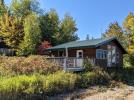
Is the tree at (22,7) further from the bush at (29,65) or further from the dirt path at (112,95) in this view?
the dirt path at (112,95)

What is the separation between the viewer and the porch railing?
21.5m

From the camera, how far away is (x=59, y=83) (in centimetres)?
1731

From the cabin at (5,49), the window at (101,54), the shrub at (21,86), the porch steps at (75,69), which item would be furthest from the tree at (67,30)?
the shrub at (21,86)

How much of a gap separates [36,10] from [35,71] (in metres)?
28.4

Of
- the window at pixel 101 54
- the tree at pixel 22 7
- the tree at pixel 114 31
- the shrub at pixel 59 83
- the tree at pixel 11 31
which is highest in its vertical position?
the tree at pixel 22 7

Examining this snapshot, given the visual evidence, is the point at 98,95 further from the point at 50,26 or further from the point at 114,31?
the point at 114,31

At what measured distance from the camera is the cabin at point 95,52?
2414cm

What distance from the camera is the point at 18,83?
1500 centimetres

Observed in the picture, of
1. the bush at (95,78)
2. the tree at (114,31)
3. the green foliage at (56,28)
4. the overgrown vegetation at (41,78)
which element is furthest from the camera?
the tree at (114,31)

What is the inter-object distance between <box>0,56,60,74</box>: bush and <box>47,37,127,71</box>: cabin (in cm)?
274

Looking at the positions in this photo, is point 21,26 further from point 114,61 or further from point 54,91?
point 54,91

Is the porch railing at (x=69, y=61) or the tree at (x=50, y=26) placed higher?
the tree at (x=50, y=26)

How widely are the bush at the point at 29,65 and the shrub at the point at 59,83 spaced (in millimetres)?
1430

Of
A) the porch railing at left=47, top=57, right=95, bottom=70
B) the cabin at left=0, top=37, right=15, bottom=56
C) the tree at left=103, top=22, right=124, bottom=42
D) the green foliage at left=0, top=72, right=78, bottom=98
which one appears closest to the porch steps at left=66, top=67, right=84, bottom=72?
the porch railing at left=47, top=57, right=95, bottom=70
